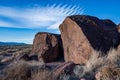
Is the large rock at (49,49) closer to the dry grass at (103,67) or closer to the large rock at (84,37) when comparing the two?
the large rock at (84,37)

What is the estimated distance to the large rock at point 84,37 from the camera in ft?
51.8

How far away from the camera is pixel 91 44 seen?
15.5 m

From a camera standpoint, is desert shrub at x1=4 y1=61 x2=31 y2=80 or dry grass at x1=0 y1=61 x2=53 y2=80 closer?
dry grass at x1=0 y1=61 x2=53 y2=80

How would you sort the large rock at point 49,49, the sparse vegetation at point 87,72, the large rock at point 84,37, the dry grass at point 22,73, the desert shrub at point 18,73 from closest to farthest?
1. the sparse vegetation at point 87,72
2. the dry grass at point 22,73
3. the desert shrub at point 18,73
4. the large rock at point 84,37
5. the large rock at point 49,49

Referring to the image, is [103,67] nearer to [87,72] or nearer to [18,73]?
[87,72]

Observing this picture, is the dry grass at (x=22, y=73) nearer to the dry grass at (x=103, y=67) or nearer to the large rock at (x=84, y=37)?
the dry grass at (x=103, y=67)

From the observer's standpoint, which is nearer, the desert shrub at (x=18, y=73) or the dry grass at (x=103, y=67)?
the dry grass at (x=103, y=67)

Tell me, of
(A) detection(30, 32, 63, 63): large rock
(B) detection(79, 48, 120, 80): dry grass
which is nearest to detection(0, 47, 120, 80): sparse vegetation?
(B) detection(79, 48, 120, 80): dry grass

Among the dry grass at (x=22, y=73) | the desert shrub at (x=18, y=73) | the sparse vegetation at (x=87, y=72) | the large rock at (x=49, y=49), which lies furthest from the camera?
the large rock at (x=49, y=49)

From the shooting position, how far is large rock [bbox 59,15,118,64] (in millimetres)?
15781

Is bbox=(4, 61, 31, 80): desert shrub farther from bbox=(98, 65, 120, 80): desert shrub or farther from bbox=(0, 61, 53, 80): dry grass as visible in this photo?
bbox=(98, 65, 120, 80): desert shrub

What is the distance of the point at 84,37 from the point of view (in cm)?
1602

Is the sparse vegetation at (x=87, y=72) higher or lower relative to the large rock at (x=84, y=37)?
lower

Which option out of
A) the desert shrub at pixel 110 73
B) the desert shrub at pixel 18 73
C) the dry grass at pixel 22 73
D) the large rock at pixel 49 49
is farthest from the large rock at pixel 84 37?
the desert shrub at pixel 110 73
